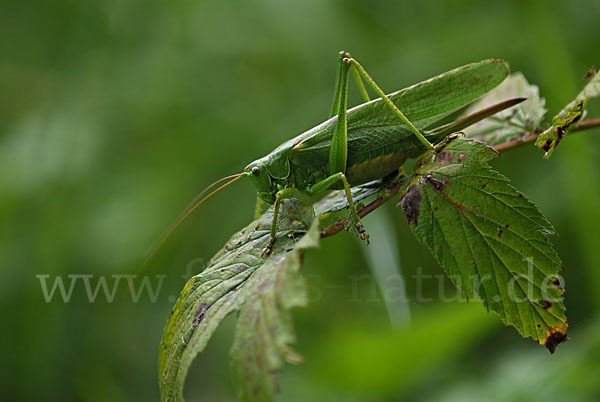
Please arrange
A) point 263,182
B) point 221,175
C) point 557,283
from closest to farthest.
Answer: point 557,283, point 263,182, point 221,175

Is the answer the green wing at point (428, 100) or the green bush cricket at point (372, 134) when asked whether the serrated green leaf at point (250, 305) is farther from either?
the green wing at point (428, 100)

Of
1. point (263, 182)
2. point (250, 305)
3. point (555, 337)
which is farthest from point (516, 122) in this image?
point (250, 305)

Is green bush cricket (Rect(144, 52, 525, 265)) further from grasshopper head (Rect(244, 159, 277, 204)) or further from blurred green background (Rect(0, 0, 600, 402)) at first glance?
blurred green background (Rect(0, 0, 600, 402))

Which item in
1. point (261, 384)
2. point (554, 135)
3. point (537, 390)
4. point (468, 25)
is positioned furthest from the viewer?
point (468, 25)

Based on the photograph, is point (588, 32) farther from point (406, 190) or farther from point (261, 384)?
point (261, 384)

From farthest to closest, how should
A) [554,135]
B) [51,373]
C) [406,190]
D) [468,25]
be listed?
[468,25]
[51,373]
[406,190]
[554,135]

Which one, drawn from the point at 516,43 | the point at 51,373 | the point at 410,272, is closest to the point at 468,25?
the point at 516,43

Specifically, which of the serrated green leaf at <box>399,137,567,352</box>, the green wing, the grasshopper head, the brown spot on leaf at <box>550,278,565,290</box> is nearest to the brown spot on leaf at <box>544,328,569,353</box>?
the serrated green leaf at <box>399,137,567,352</box>

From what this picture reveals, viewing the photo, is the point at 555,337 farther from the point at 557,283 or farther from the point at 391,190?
the point at 391,190
